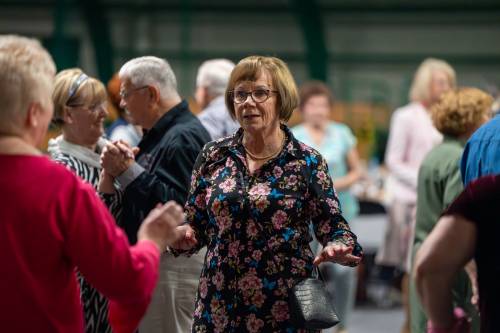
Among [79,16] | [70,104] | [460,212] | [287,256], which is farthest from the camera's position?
[79,16]

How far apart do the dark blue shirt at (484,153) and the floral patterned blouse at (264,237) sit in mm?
533

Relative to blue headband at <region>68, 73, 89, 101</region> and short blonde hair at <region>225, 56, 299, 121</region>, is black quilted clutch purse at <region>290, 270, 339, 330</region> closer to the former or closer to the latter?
short blonde hair at <region>225, 56, 299, 121</region>

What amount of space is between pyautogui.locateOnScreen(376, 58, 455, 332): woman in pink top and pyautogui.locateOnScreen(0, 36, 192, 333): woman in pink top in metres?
4.91

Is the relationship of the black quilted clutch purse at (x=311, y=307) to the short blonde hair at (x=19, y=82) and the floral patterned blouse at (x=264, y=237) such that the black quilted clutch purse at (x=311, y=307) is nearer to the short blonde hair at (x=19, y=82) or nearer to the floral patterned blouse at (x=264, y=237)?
the floral patterned blouse at (x=264, y=237)

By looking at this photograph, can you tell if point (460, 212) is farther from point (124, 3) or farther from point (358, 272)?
point (124, 3)

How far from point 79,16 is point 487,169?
24.1 feet

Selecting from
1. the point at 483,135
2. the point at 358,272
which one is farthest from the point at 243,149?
the point at 358,272

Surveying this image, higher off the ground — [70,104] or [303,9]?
[303,9]

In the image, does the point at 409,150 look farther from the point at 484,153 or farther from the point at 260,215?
the point at 260,215

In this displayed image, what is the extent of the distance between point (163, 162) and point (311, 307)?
1.15 meters

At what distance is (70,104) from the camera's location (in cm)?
490

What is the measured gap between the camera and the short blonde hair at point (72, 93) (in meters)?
4.89

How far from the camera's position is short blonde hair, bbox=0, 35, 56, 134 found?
3.02 metres

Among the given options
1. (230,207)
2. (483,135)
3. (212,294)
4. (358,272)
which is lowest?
(358,272)
